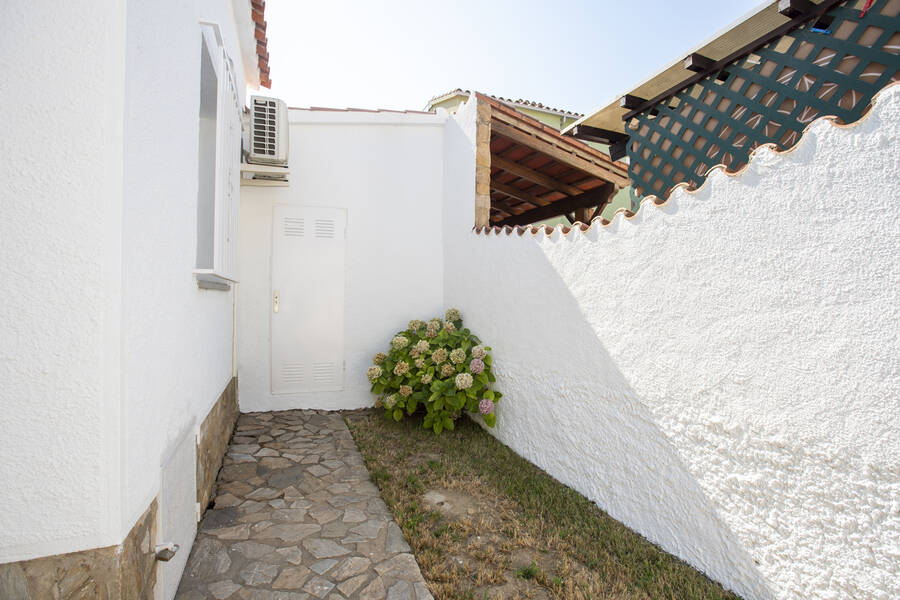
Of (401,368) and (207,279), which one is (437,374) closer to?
(401,368)

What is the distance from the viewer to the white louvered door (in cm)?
582

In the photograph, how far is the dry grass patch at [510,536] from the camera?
8.33 ft

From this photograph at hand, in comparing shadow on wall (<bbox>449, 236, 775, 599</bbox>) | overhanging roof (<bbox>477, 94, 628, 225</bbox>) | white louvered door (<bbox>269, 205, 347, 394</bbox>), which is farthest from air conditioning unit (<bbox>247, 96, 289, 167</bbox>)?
shadow on wall (<bbox>449, 236, 775, 599</bbox>)

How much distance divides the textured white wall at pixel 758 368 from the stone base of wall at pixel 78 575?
110 inches

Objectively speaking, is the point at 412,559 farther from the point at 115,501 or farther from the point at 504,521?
the point at 115,501

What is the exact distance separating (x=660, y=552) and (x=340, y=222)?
5.00m

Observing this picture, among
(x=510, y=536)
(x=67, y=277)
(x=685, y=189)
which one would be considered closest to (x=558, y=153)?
(x=685, y=189)

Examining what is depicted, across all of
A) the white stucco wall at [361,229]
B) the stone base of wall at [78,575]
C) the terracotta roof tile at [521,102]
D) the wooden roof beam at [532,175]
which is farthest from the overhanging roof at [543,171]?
the stone base of wall at [78,575]

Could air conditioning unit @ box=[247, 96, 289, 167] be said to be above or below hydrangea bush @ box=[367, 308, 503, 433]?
above

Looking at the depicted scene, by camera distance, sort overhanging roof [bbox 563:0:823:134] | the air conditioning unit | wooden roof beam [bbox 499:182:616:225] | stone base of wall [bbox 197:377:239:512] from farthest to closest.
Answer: wooden roof beam [bbox 499:182:616:225] → the air conditioning unit → stone base of wall [bbox 197:377:239:512] → overhanging roof [bbox 563:0:823:134]

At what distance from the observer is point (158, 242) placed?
209 cm

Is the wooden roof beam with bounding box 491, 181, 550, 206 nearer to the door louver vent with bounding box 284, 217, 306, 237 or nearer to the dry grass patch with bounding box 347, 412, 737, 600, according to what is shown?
the door louver vent with bounding box 284, 217, 306, 237

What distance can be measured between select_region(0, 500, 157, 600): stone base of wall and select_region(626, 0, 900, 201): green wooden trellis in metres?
3.61

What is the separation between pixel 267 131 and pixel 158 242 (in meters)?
3.55
